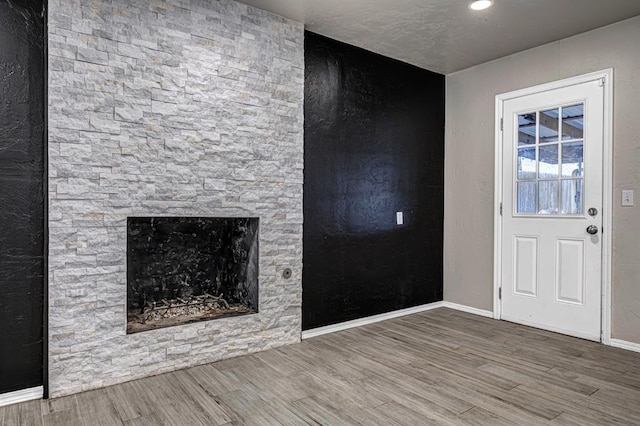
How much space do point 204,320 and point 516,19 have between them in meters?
3.28

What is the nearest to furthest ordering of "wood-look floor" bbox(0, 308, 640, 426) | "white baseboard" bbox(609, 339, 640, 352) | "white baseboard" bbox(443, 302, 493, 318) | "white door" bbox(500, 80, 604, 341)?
"wood-look floor" bbox(0, 308, 640, 426) < "white baseboard" bbox(609, 339, 640, 352) < "white door" bbox(500, 80, 604, 341) < "white baseboard" bbox(443, 302, 493, 318)

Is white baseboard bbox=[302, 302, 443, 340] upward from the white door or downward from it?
downward

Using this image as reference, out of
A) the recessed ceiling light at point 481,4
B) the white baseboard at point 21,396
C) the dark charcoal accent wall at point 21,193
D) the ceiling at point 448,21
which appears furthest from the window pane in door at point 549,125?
the white baseboard at point 21,396

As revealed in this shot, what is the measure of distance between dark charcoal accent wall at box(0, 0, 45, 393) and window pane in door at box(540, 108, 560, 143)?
12.8 ft

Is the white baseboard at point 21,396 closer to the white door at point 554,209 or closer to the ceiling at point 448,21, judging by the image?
the ceiling at point 448,21

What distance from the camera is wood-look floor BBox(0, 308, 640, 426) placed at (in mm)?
2232

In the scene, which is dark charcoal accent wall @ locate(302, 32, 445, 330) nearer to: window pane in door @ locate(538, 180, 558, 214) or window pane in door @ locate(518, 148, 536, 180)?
window pane in door @ locate(518, 148, 536, 180)

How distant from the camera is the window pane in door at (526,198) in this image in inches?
154

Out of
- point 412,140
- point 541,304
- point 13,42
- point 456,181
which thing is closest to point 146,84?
point 13,42

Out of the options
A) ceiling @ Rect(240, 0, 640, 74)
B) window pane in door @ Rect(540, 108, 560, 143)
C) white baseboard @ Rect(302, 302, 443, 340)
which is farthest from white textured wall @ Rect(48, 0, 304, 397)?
window pane in door @ Rect(540, 108, 560, 143)

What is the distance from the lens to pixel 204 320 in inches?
118

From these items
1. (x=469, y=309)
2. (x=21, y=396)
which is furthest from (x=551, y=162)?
(x=21, y=396)

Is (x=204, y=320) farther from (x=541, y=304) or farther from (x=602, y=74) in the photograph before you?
(x=602, y=74)

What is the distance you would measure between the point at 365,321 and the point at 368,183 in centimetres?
131
